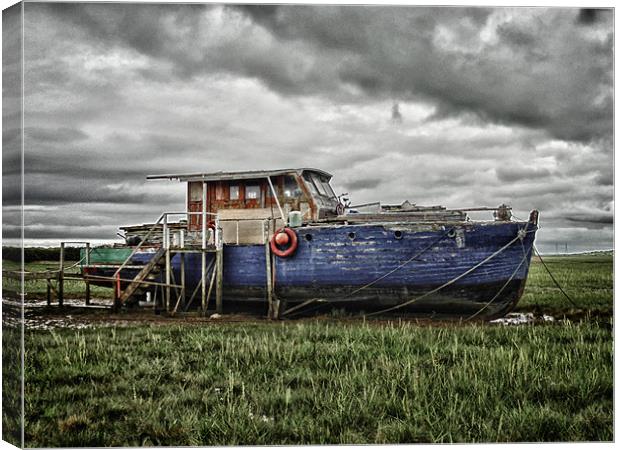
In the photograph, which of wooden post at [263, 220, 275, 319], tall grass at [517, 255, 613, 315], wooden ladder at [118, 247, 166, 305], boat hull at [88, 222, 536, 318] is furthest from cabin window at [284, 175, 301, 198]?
tall grass at [517, 255, 613, 315]

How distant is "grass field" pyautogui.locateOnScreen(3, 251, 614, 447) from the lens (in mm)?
4691

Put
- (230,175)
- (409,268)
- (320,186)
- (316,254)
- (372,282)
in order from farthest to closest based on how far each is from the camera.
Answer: (320,186) → (230,175) → (316,254) → (372,282) → (409,268)

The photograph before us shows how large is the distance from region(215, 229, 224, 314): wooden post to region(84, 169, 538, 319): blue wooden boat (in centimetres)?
3

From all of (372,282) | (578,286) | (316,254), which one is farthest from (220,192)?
(578,286)

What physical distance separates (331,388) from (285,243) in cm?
694

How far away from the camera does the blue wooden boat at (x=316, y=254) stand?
35.0ft

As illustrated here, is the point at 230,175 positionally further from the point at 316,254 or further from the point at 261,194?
the point at 316,254

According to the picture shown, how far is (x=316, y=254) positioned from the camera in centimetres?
1184

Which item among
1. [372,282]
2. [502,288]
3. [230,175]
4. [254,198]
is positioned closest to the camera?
[502,288]

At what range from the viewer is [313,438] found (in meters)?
4.61

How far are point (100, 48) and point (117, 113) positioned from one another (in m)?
0.89

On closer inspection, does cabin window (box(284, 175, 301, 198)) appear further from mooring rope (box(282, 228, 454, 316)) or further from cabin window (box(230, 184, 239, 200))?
mooring rope (box(282, 228, 454, 316))

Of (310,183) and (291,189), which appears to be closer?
(291,189)

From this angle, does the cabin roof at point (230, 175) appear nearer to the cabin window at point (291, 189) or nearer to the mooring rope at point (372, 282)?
the cabin window at point (291, 189)
